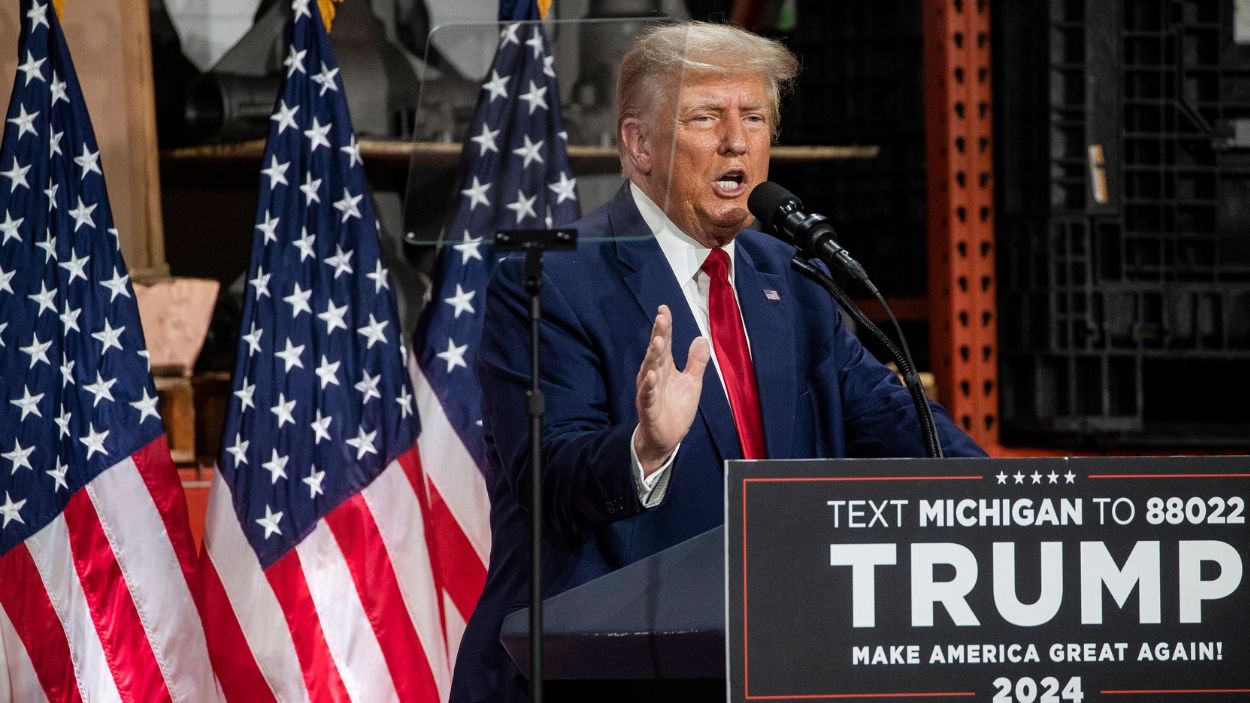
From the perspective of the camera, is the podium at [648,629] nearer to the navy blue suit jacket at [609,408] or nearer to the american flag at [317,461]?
the navy blue suit jacket at [609,408]

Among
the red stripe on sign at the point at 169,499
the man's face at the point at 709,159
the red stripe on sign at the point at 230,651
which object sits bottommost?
the red stripe on sign at the point at 230,651

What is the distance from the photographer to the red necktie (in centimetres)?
186

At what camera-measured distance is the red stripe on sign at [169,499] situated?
296 cm

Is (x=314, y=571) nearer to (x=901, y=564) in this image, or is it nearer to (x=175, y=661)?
(x=175, y=661)

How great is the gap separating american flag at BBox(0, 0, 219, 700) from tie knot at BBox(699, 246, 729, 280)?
1.52 metres

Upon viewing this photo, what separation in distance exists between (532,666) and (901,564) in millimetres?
356

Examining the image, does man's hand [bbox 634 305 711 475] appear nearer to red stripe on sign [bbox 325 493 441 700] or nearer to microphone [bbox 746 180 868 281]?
microphone [bbox 746 180 868 281]

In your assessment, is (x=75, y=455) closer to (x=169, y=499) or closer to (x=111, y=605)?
(x=169, y=499)

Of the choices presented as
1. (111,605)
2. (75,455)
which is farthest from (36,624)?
(75,455)

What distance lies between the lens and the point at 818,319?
2.06 meters

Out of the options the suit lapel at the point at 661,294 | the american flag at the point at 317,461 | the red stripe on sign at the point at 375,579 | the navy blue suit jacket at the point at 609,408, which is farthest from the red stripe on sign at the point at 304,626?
the suit lapel at the point at 661,294

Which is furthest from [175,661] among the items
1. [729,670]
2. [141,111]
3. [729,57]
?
[729,670]

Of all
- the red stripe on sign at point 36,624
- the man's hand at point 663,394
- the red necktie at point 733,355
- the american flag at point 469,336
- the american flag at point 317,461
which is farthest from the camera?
the american flag at point 469,336

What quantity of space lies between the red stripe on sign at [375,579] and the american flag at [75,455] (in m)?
0.33
